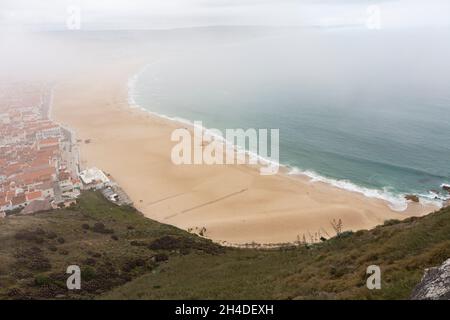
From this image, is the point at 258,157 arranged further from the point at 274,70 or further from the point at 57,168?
the point at 274,70

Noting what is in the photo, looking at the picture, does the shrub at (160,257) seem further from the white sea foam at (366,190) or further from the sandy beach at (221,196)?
the white sea foam at (366,190)

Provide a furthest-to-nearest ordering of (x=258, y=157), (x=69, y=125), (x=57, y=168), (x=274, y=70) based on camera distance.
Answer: (x=274, y=70) → (x=69, y=125) → (x=258, y=157) → (x=57, y=168)

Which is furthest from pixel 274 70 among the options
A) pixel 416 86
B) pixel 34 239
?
pixel 34 239

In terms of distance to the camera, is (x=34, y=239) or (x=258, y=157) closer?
(x=34, y=239)

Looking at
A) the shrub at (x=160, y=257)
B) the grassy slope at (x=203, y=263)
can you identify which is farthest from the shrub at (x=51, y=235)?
the shrub at (x=160, y=257)

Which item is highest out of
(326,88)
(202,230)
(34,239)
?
(326,88)

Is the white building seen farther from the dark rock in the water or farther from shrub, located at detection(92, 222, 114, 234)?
the dark rock in the water

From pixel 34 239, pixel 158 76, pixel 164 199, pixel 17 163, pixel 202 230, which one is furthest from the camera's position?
pixel 158 76
